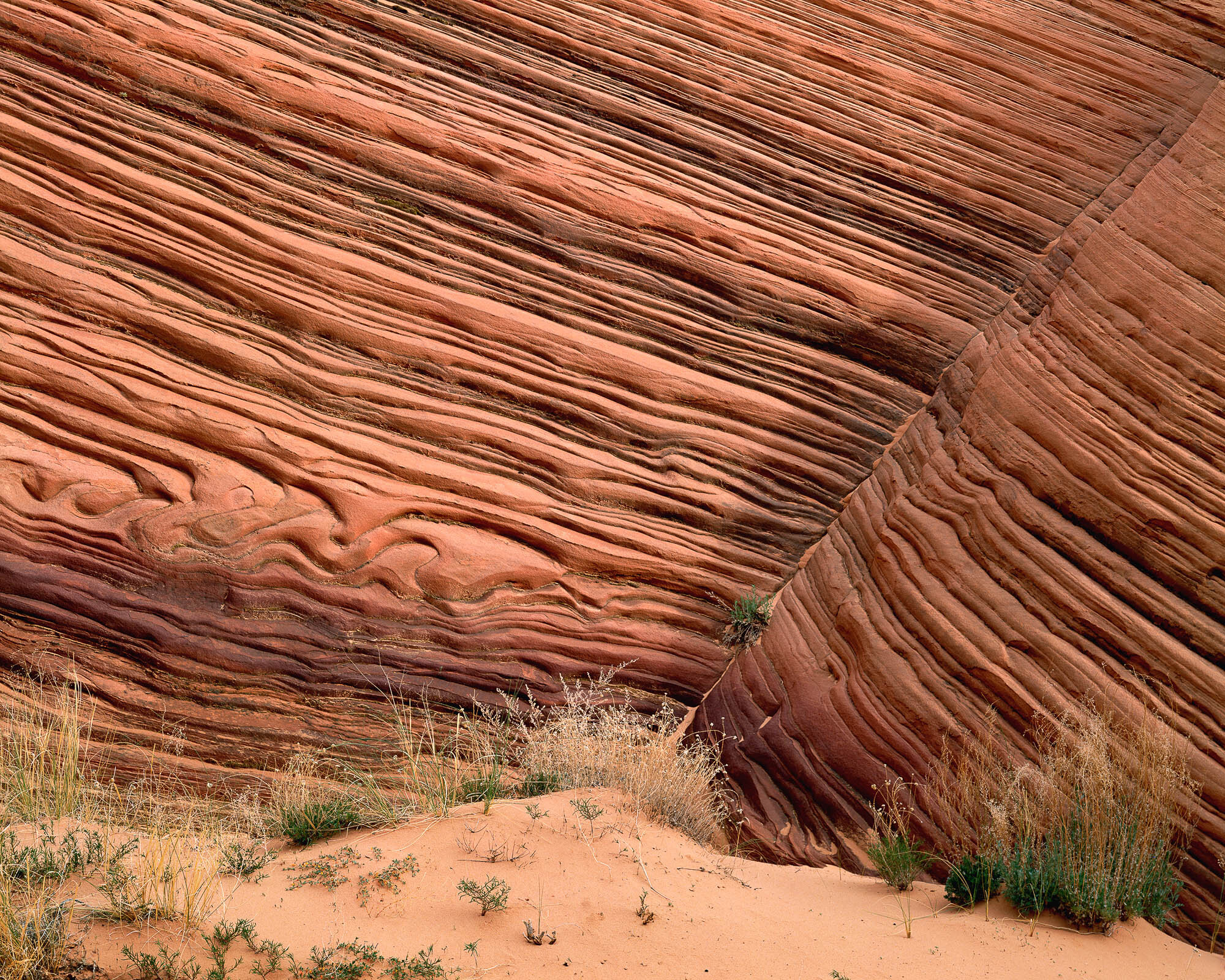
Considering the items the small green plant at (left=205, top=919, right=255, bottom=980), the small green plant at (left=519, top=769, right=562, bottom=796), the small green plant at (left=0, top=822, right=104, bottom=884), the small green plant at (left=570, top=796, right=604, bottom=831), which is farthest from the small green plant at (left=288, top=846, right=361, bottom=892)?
the small green plant at (left=519, top=769, right=562, bottom=796)

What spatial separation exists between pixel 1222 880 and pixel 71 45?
31.7ft

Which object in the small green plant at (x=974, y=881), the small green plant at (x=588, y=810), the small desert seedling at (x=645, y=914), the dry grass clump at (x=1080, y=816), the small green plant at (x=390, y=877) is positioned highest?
the dry grass clump at (x=1080, y=816)

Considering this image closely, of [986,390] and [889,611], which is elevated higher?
[986,390]

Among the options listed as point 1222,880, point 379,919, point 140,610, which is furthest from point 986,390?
point 140,610

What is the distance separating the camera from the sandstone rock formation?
5.29m

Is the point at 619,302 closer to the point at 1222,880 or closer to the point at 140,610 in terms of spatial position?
the point at 140,610

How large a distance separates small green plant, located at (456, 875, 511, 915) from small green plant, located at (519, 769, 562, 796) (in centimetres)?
120

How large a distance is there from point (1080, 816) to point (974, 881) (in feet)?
2.17

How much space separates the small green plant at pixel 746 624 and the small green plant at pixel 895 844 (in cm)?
155

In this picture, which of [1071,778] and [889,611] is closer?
[1071,778]

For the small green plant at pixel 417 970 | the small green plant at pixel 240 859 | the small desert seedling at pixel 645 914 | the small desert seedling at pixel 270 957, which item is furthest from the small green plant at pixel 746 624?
the small desert seedling at pixel 270 957

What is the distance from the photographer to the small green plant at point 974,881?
377cm

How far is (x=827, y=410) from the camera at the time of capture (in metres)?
7.58

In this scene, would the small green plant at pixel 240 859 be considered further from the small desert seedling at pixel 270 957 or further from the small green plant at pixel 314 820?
the small desert seedling at pixel 270 957
